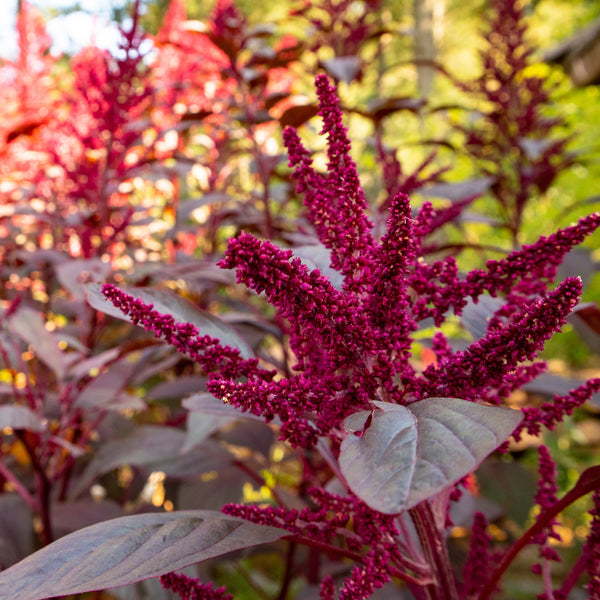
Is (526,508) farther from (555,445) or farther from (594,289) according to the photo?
(594,289)

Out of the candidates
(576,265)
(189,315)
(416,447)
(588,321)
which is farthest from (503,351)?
(576,265)

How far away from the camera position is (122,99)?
143cm

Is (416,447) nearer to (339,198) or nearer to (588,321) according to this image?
(339,198)

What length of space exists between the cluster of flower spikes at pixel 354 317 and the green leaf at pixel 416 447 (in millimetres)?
54

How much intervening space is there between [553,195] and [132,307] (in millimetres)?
3412

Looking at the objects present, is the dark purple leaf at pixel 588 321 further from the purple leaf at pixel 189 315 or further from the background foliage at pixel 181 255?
the purple leaf at pixel 189 315

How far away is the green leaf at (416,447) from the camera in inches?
13.5

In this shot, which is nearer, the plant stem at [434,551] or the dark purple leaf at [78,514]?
the plant stem at [434,551]

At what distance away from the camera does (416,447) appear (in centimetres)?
38

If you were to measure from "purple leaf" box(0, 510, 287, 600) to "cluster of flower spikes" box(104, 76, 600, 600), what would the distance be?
0.15 ft

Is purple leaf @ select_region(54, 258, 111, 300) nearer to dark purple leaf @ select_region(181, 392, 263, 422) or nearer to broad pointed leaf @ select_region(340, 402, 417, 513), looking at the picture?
dark purple leaf @ select_region(181, 392, 263, 422)

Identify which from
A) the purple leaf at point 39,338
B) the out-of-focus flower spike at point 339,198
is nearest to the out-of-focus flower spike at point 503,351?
the out-of-focus flower spike at point 339,198

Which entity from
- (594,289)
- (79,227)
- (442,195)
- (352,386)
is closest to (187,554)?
(352,386)

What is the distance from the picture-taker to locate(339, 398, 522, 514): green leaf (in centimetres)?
34
